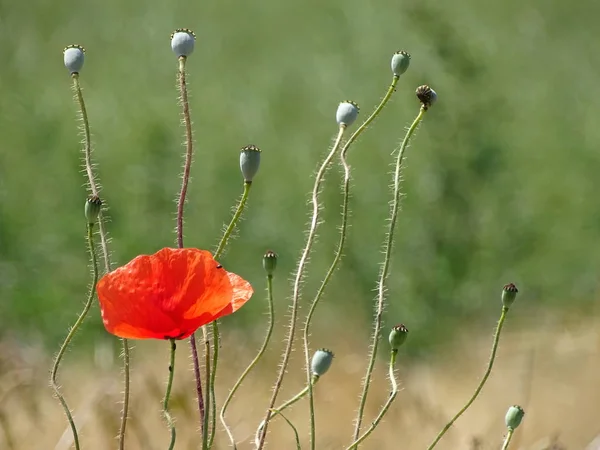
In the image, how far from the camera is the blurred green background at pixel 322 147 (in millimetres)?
1104

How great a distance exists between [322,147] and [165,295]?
864 millimetres

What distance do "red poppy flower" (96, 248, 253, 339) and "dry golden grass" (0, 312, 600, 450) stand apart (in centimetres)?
28

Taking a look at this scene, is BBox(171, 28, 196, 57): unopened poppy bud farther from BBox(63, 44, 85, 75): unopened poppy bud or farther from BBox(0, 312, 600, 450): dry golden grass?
BBox(0, 312, 600, 450): dry golden grass

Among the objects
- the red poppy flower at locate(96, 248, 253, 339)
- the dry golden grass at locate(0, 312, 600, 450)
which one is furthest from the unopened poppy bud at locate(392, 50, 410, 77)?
the dry golden grass at locate(0, 312, 600, 450)

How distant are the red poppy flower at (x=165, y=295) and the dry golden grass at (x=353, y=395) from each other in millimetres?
284

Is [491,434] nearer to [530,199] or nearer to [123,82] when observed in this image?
[530,199]

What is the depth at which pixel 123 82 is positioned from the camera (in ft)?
4.26

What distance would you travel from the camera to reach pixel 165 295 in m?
0.36

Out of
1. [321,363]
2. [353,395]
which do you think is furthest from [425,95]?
[353,395]

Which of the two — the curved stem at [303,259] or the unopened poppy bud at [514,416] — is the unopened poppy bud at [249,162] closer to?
the curved stem at [303,259]

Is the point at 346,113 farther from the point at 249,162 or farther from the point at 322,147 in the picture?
the point at 322,147

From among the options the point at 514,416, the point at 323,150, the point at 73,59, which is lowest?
the point at 514,416

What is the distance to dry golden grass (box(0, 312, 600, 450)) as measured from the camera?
0.70m

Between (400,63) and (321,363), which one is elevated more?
(400,63)
